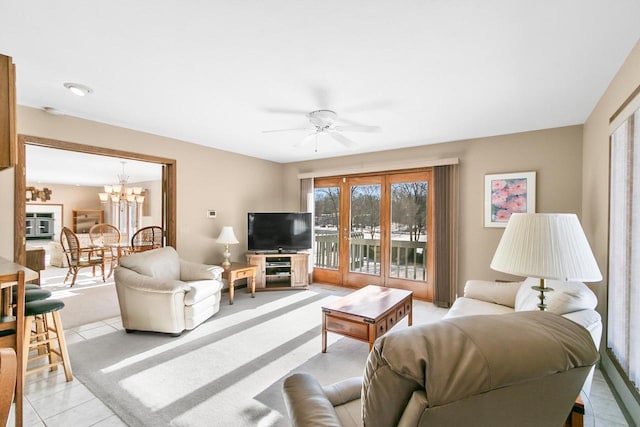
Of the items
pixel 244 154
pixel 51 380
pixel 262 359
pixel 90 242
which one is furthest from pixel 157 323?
pixel 90 242

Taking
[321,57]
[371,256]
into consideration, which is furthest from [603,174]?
[371,256]

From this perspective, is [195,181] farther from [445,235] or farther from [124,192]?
[124,192]

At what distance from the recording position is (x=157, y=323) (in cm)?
316

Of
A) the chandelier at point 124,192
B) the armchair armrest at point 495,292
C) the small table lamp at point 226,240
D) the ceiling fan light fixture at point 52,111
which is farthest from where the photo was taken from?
the chandelier at point 124,192

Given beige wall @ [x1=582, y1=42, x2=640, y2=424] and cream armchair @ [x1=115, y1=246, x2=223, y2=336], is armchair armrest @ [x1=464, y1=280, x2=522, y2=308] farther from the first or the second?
cream armchair @ [x1=115, y1=246, x2=223, y2=336]

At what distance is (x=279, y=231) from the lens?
5.30 meters

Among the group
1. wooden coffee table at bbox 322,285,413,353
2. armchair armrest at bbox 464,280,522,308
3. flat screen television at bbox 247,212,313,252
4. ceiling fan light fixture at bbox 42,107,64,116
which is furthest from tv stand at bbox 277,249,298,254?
ceiling fan light fixture at bbox 42,107,64,116

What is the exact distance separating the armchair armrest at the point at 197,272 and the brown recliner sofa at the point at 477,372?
345 centimetres

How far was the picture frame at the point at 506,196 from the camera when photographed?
12.3ft

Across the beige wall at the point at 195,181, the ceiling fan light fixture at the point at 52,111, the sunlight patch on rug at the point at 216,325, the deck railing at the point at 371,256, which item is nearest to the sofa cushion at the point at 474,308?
the deck railing at the point at 371,256

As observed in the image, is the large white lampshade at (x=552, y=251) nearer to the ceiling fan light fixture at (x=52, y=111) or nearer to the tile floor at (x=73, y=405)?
the tile floor at (x=73, y=405)

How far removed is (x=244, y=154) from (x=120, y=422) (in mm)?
4200

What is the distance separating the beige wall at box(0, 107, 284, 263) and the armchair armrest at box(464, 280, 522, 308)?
12.4ft

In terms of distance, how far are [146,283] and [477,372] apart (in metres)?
3.36
